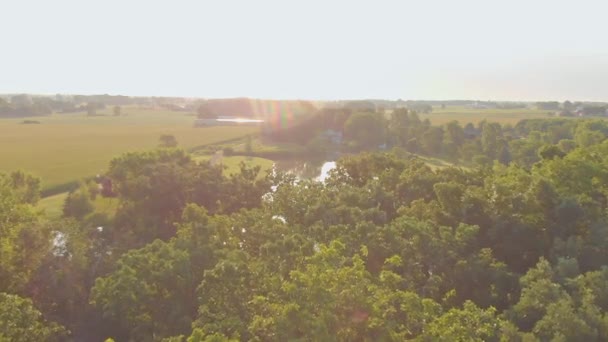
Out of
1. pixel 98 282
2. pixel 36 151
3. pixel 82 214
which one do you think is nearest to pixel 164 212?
pixel 82 214

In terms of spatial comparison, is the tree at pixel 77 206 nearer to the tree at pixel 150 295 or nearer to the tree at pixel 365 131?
the tree at pixel 150 295

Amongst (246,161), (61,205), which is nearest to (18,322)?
(61,205)

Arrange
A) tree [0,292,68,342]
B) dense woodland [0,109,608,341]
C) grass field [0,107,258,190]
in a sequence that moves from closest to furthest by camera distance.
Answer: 1. dense woodland [0,109,608,341]
2. tree [0,292,68,342]
3. grass field [0,107,258,190]

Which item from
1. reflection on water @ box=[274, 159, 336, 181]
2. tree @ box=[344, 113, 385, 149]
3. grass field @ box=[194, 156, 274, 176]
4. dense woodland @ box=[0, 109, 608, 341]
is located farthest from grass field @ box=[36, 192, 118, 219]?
tree @ box=[344, 113, 385, 149]

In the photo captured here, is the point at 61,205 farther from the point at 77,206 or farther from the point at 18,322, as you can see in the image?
the point at 18,322

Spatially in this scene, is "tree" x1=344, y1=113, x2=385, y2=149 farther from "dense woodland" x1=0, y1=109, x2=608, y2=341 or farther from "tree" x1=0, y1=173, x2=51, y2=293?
"tree" x1=0, y1=173, x2=51, y2=293

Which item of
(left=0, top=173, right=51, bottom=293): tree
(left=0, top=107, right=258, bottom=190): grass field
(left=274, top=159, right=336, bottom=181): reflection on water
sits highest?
(left=0, top=173, right=51, bottom=293): tree
